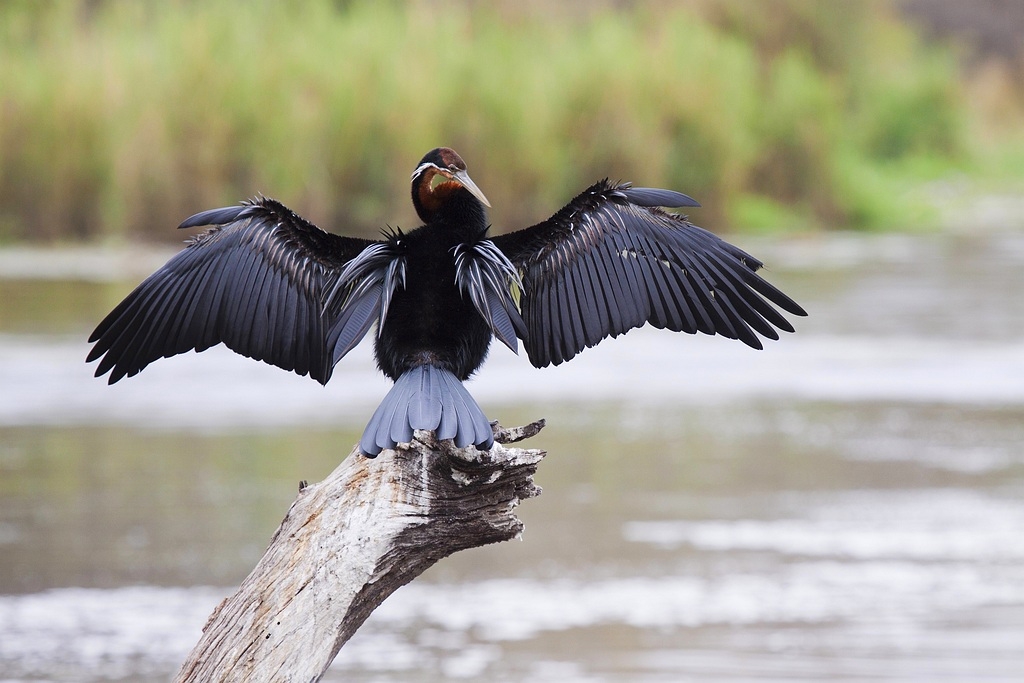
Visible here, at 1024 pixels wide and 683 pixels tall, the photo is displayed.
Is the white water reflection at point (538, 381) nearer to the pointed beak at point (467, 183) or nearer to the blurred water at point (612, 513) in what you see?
the blurred water at point (612, 513)

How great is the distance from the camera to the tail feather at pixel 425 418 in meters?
3.03

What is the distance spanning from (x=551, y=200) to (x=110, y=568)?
1158 centimetres

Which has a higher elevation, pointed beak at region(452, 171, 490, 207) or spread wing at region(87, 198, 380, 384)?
pointed beak at region(452, 171, 490, 207)

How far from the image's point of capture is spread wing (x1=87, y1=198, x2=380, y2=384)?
3.59 metres

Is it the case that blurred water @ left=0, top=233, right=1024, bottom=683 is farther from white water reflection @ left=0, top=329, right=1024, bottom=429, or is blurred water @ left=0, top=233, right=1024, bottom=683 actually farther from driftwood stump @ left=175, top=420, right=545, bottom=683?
driftwood stump @ left=175, top=420, right=545, bottom=683

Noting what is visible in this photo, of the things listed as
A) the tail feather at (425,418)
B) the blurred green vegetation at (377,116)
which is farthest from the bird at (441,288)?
the blurred green vegetation at (377,116)

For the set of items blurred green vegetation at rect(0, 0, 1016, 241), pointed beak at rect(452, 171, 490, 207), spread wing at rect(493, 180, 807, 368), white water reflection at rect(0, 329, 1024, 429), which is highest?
blurred green vegetation at rect(0, 0, 1016, 241)

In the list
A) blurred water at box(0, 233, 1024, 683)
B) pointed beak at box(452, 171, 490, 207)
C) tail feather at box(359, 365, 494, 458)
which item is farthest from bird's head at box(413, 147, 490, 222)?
blurred water at box(0, 233, 1024, 683)

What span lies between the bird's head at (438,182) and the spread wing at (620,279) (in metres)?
0.22

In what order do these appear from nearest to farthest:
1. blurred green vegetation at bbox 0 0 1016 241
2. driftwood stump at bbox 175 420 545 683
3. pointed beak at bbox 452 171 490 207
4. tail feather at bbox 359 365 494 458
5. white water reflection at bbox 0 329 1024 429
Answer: tail feather at bbox 359 365 494 458, driftwood stump at bbox 175 420 545 683, pointed beak at bbox 452 171 490 207, white water reflection at bbox 0 329 1024 429, blurred green vegetation at bbox 0 0 1016 241

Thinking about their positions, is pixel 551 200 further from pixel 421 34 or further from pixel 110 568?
pixel 110 568

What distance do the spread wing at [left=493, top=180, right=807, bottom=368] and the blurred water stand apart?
5.06 ft

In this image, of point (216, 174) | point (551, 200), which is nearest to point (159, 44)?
point (216, 174)

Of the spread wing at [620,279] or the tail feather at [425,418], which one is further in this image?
the spread wing at [620,279]
